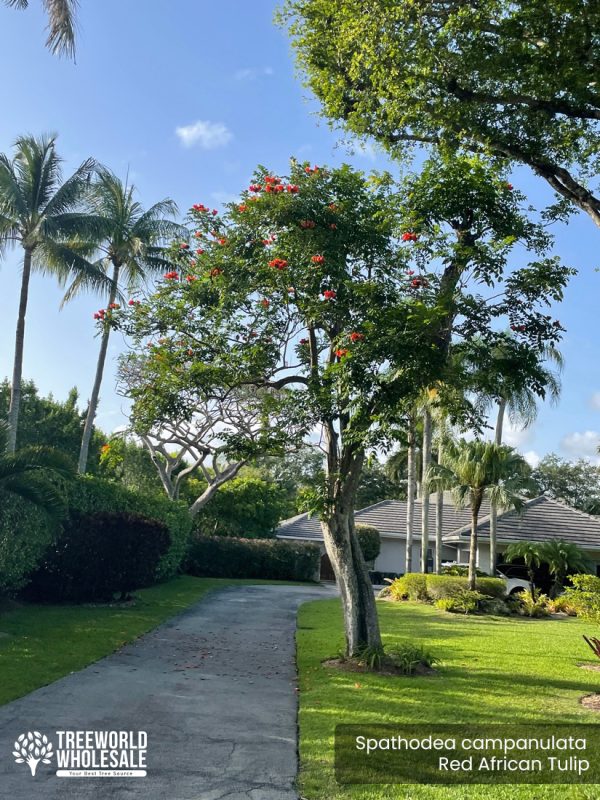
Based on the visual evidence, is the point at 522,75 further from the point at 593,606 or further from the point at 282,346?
the point at 593,606

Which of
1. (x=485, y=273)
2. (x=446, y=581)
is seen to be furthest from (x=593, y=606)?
(x=446, y=581)

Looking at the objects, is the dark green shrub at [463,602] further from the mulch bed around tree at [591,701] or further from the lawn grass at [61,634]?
the mulch bed around tree at [591,701]

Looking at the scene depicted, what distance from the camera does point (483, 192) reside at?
390 inches

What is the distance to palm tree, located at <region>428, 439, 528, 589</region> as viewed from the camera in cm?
2389

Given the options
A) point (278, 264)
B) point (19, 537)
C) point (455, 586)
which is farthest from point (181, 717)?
point (455, 586)

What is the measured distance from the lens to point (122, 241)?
27000 millimetres

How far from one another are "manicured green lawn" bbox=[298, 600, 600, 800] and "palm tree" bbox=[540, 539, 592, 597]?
34.3 feet

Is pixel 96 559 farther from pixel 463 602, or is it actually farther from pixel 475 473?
pixel 475 473

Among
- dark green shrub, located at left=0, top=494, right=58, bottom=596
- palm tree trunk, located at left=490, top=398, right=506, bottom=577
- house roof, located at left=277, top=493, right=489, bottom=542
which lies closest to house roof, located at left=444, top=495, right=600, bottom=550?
palm tree trunk, located at left=490, top=398, right=506, bottom=577

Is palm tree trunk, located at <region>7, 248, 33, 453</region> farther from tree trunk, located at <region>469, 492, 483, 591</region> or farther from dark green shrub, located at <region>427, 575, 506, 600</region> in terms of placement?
tree trunk, located at <region>469, 492, 483, 591</region>

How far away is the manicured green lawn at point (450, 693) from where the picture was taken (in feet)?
18.2

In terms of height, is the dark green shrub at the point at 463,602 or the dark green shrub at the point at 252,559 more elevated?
the dark green shrub at the point at 252,559

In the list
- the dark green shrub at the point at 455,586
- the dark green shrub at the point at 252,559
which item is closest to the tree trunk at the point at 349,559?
the dark green shrub at the point at 455,586

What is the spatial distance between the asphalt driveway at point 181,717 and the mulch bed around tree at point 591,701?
3613 mm
